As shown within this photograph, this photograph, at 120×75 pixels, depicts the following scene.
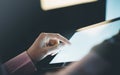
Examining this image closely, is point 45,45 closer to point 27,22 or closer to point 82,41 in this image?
point 82,41

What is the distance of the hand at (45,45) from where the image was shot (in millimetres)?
887

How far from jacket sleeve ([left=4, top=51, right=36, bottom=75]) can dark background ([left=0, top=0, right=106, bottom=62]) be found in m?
0.33

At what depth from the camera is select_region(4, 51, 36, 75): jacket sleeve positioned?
861 mm

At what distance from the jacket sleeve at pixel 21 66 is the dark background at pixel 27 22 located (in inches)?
12.9

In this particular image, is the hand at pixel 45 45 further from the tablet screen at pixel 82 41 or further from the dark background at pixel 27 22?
the dark background at pixel 27 22

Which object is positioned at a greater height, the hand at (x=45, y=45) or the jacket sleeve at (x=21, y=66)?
the hand at (x=45, y=45)

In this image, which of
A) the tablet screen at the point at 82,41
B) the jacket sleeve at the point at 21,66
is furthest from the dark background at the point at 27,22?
the jacket sleeve at the point at 21,66

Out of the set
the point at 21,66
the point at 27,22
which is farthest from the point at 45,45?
the point at 27,22

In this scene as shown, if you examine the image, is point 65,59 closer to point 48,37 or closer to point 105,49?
point 48,37

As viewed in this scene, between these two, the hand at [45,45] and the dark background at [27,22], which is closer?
the hand at [45,45]

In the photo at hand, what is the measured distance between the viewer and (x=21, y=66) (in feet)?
2.86

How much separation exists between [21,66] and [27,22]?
0.43 m

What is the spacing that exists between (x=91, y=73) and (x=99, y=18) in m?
1.16

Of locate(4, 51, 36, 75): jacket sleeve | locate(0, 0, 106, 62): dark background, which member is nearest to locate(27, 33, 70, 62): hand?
locate(4, 51, 36, 75): jacket sleeve
